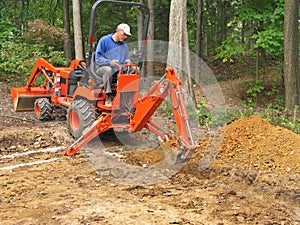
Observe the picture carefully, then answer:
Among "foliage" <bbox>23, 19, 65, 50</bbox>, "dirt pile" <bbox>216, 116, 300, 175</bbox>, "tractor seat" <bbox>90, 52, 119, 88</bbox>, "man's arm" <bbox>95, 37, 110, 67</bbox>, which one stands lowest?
"dirt pile" <bbox>216, 116, 300, 175</bbox>

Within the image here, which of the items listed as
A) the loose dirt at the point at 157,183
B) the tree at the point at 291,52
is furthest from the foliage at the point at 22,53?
the tree at the point at 291,52

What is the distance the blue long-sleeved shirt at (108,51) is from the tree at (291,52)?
5.92 meters

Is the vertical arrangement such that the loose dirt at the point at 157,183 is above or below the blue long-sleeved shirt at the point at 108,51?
below

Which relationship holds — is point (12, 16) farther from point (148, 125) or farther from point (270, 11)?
point (148, 125)

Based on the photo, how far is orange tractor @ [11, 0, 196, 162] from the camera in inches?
216

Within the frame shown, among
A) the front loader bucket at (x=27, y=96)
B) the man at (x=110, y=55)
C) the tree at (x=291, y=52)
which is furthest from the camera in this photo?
the tree at (x=291, y=52)

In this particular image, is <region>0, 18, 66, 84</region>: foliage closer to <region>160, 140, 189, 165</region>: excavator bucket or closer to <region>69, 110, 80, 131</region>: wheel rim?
<region>69, 110, 80, 131</region>: wheel rim

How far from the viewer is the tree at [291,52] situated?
35.7 feet

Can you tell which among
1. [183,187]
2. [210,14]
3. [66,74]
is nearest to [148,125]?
[183,187]

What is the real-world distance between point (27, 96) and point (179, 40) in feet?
13.1

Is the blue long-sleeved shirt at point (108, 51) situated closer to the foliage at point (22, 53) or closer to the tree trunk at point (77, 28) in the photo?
the foliage at point (22, 53)

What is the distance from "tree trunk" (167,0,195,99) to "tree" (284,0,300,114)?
2.94 metres

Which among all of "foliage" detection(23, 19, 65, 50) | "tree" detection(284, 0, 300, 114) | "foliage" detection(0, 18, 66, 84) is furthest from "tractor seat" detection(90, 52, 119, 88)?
"foliage" detection(23, 19, 65, 50)

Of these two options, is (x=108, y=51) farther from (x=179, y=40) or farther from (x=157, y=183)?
(x=179, y=40)
